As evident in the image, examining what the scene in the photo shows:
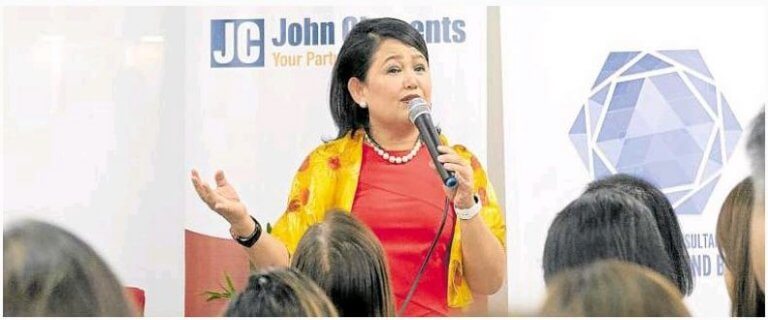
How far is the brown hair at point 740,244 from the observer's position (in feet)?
10.7

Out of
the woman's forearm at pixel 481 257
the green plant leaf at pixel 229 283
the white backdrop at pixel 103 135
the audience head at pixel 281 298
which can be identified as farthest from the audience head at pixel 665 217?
the white backdrop at pixel 103 135

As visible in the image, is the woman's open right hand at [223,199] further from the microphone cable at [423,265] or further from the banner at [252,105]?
the microphone cable at [423,265]

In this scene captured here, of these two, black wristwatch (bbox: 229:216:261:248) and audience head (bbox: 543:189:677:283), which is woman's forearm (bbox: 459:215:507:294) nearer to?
audience head (bbox: 543:189:677:283)

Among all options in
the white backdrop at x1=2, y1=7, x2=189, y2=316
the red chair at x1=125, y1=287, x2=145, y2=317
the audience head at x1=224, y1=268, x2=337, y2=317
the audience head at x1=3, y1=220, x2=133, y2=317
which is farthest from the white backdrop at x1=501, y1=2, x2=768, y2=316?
the audience head at x1=3, y1=220, x2=133, y2=317

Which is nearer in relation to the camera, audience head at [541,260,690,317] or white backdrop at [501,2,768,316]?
audience head at [541,260,690,317]

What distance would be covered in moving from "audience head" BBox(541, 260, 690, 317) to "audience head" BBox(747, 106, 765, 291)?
239 millimetres

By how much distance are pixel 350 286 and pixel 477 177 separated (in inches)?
18.8

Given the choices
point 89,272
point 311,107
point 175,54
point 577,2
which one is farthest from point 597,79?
point 89,272

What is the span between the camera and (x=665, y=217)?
3.29m

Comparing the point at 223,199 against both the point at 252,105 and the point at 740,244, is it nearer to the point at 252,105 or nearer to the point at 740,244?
the point at 252,105

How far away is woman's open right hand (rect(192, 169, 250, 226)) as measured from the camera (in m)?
3.27

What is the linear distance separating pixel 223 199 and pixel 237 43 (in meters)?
0.45

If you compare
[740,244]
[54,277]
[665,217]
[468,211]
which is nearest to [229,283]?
[54,277]

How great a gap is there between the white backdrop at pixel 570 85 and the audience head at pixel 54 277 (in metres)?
1.17
